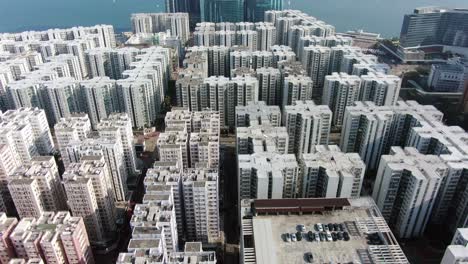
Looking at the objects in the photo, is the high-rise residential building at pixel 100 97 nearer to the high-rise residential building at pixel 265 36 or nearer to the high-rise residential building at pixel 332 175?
the high-rise residential building at pixel 332 175

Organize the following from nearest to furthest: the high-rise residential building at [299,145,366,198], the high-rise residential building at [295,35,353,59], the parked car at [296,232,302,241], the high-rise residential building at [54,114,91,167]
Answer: the parked car at [296,232,302,241], the high-rise residential building at [299,145,366,198], the high-rise residential building at [54,114,91,167], the high-rise residential building at [295,35,353,59]

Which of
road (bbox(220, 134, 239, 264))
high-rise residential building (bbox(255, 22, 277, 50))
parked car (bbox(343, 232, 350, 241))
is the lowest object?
road (bbox(220, 134, 239, 264))

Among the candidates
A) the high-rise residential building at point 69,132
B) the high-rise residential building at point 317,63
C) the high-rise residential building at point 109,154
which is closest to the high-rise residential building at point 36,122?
the high-rise residential building at point 69,132

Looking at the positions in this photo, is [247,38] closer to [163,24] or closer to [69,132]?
[163,24]

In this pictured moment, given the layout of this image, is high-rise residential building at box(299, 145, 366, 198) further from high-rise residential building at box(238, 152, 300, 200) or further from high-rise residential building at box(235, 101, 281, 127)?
high-rise residential building at box(235, 101, 281, 127)

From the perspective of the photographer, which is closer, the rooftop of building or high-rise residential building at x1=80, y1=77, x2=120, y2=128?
the rooftop of building

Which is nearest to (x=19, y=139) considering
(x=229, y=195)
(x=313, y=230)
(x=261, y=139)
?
(x=229, y=195)

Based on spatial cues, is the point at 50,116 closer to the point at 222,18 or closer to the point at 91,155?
the point at 91,155

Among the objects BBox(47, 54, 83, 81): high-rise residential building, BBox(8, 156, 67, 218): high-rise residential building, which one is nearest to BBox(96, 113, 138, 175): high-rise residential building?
BBox(8, 156, 67, 218): high-rise residential building
